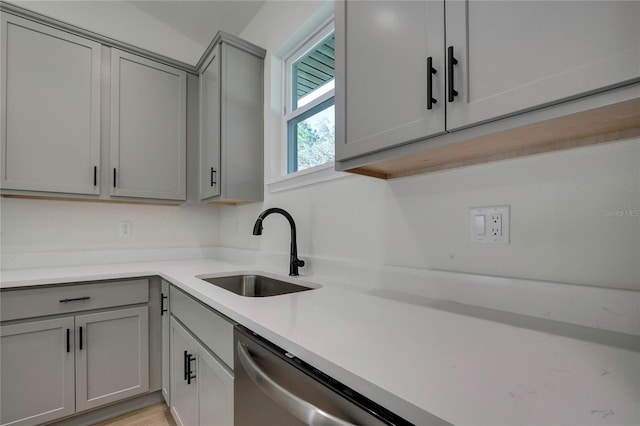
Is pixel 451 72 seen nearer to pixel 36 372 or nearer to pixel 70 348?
pixel 70 348

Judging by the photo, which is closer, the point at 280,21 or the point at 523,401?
the point at 523,401

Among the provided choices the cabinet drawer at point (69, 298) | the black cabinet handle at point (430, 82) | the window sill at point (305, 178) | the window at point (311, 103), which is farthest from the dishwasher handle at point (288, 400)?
the cabinet drawer at point (69, 298)

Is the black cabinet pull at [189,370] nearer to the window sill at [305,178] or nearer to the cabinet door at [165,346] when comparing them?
the cabinet door at [165,346]

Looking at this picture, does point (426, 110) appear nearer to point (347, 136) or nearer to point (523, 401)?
point (347, 136)

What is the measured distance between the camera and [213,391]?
1.13m

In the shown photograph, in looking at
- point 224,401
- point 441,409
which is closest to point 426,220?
point 441,409

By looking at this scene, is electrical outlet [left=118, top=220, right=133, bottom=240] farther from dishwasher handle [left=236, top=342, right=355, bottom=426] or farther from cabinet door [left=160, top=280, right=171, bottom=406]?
dishwasher handle [left=236, top=342, right=355, bottom=426]

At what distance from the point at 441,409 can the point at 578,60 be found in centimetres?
66

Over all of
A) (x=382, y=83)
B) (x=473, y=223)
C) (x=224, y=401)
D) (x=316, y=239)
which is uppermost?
(x=382, y=83)

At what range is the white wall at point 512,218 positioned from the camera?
734 millimetres

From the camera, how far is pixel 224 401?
1.04 meters

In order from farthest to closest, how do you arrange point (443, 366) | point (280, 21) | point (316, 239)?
point (280, 21)
point (316, 239)
point (443, 366)

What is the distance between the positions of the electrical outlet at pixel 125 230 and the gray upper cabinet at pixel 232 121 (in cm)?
65

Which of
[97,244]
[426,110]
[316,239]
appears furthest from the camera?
[97,244]
